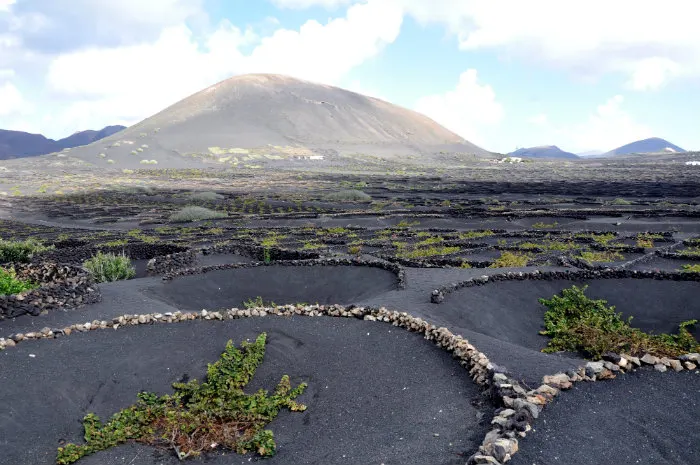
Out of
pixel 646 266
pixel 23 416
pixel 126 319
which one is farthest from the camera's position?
pixel 646 266

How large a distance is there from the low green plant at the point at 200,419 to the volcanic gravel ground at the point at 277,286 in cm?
731

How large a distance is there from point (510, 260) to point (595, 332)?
9372 mm

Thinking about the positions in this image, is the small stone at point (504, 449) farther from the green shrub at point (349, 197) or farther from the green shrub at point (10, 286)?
the green shrub at point (349, 197)

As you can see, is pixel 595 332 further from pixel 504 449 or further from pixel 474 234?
pixel 474 234

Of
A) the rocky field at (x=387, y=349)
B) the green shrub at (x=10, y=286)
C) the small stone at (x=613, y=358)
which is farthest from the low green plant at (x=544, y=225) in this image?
the green shrub at (x=10, y=286)

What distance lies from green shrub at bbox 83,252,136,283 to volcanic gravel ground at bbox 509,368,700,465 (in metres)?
18.3

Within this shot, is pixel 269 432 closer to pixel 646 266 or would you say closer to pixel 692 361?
pixel 692 361

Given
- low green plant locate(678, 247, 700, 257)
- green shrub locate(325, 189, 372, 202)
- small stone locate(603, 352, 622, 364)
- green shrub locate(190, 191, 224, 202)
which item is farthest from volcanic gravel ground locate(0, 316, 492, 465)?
green shrub locate(190, 191, 224, 202)

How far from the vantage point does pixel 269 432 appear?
8188 millimetres

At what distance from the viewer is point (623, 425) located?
757cm

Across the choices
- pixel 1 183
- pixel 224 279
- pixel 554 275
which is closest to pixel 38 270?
pixel 224 279

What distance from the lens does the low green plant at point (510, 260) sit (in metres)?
21.7

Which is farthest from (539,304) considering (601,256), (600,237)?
(600,237)

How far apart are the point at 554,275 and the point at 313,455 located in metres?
12.1
